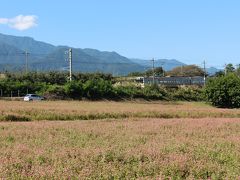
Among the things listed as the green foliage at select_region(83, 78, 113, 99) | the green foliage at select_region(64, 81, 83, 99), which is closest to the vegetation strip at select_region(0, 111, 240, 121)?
the green foliage at select_region(64, 81, 83, 99)

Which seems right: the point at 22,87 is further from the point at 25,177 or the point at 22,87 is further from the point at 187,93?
the point at 25,177

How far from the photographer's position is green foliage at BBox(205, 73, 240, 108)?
73.0 metres

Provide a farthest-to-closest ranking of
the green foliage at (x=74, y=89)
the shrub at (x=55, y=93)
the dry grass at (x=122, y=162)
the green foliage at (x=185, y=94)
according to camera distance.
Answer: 1. the green foliage at (x=185, y=94)
2. the green foliage at (x=74, y=89)
3. the shrub at (x=55, y=93)
4. the dry grass at (x=122, y=162)

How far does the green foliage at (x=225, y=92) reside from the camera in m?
73.0

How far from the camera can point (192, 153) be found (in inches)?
520

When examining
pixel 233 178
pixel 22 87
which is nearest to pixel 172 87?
pixel 22 87

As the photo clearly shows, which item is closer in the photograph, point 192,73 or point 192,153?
point 192,153

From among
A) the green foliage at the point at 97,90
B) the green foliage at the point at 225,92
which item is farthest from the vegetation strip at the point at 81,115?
the green foliage at the point at 97,90

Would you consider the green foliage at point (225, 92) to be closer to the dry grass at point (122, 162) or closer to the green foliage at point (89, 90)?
the green foliage at point (89, 90)

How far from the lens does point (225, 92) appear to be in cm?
7344

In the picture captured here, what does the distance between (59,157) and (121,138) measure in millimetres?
6253

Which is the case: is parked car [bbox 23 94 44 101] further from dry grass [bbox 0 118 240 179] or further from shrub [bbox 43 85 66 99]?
dry grass [bbox 0 118 240 179]

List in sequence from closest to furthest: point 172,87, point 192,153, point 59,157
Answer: point 59,157 → point 192,153 → point 172,87

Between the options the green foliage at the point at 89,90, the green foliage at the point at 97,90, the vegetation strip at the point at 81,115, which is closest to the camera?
A: the vegetation strip at the point at 81,115
